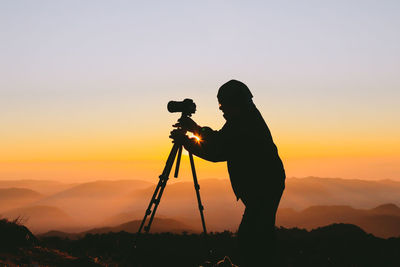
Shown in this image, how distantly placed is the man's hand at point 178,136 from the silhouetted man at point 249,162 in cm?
21

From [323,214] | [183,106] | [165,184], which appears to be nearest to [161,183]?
[165,184]

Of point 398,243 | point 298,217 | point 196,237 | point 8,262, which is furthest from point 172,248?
point 298,217

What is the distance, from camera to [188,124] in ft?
23.2

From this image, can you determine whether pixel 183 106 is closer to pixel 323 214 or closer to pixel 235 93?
pixel 235 93

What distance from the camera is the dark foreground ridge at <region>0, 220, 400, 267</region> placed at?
33.0 feet

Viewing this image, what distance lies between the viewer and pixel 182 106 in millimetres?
7328

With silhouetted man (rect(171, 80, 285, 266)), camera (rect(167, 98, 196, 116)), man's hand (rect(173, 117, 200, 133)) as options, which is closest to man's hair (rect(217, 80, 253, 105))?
silhouetted man (rect(171, 80, 285, 266))

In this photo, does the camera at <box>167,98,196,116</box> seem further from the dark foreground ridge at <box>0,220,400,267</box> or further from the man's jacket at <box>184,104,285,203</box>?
the dark foreground ridge at <box>0,220,400,267</box>

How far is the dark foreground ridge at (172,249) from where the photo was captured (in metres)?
10.1

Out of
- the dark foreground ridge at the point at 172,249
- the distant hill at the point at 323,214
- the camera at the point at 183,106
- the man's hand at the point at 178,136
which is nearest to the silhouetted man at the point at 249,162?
the man's hand at the point at 178,136

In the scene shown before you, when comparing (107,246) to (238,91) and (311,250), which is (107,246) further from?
(238,91)

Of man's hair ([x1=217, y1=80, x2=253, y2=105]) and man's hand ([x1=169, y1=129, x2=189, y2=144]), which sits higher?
man's hair ([x1=217, y1=80, x2=253, y2=105])

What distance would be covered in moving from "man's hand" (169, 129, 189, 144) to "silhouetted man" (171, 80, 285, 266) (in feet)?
0.69

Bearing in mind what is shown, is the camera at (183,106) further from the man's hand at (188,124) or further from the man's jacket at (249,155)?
the man's jacket at (249,155)
